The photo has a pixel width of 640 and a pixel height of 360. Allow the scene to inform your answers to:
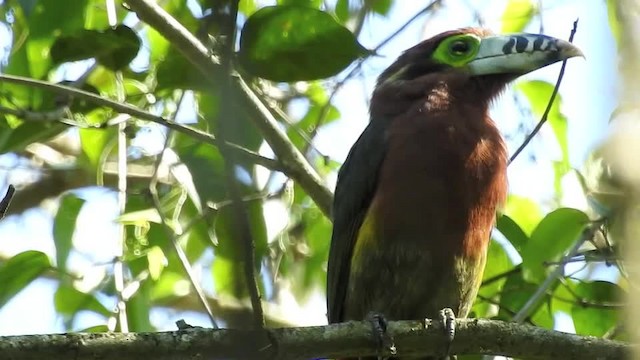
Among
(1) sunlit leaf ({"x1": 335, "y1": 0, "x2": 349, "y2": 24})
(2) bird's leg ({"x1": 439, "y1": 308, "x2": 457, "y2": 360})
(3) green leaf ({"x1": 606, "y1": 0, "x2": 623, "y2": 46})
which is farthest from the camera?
(1) sunlit leaf ({"x1": 335, "y1": 0, "x2": 349, "y2": 24})

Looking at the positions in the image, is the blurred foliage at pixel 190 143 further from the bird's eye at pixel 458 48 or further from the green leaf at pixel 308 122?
the bird's eye at pixel 458 48

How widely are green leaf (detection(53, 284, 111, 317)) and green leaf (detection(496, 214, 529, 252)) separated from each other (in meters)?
1.57

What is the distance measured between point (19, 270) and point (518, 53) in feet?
7.24

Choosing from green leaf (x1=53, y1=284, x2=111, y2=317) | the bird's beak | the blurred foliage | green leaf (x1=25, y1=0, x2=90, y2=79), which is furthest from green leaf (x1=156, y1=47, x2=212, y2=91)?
the bird's beak

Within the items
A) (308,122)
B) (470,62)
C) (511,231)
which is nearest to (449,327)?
(511,231)

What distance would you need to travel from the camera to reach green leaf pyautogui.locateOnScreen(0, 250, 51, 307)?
11.8 feet

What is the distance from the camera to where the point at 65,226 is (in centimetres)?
393

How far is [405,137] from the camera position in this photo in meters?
4.03

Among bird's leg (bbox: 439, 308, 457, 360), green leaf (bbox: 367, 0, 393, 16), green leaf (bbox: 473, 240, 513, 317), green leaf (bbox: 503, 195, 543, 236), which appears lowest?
bird's leg (bbox: 439, 308, 457, 360)

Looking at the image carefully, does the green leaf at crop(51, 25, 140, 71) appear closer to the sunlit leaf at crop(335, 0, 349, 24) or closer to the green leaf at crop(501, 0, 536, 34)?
the sunlit leaf at crop(335, 0, 349, 24)

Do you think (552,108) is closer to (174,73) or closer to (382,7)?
(382,7)

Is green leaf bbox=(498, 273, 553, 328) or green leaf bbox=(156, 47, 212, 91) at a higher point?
green leaf bbox=(156, 47, 212, 91)

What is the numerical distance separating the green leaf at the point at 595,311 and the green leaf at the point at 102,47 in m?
1.96

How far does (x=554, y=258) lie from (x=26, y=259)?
1.91 meters
